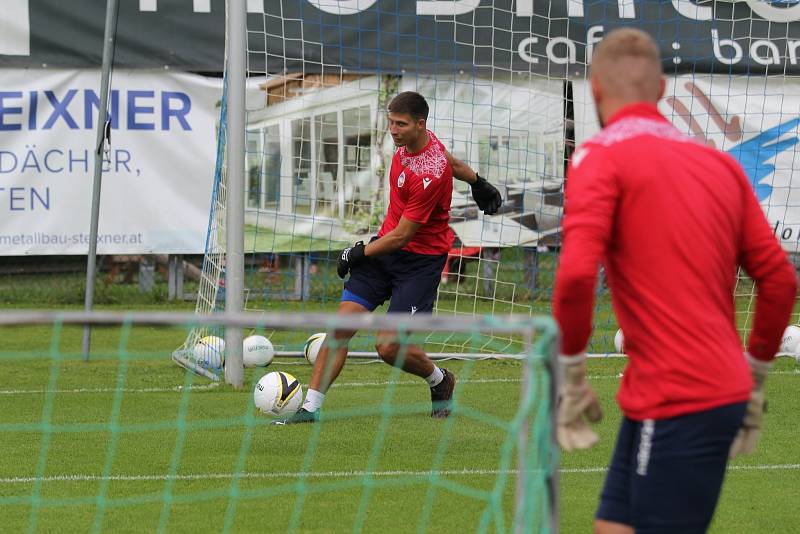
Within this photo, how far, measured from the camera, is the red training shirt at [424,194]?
757 cm

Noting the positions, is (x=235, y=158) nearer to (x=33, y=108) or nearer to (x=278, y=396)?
(x=278, y=396)

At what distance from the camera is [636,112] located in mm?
3281

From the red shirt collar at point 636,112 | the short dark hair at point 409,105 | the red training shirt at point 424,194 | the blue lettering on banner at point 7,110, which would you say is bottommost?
the red training shirt at point 424,194

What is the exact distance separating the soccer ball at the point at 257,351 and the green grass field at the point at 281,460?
12cm

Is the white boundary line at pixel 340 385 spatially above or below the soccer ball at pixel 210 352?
below

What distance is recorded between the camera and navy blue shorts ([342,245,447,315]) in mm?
7793

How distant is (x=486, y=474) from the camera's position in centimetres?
625

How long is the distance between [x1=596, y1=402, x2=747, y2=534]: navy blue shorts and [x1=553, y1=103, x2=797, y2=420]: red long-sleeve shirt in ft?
0.14

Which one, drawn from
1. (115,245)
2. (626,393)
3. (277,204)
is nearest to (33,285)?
(115,245)

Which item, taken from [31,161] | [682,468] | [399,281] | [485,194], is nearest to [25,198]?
[31,161]

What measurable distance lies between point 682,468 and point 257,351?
692 centimetres

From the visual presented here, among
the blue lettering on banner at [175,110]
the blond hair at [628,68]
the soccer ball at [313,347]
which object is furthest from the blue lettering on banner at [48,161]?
the blond hair at [628,68]

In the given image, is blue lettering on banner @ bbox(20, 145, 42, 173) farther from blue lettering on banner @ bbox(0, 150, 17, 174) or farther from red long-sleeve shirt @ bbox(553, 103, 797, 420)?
red long-sleeve shirt @ bbox(553, 103, 797, 420)

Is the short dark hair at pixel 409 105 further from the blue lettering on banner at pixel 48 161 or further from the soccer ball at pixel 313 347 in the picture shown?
the blue lettering on banner at pixel 48 161
